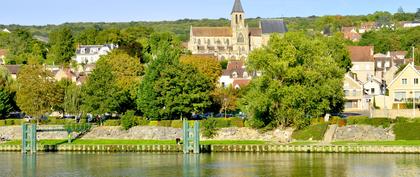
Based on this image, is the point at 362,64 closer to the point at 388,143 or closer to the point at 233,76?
the point at 233,76

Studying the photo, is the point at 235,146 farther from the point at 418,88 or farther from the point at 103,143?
the point at 418,88

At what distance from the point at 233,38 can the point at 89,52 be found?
35.5 meters

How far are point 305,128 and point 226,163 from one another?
598 inches

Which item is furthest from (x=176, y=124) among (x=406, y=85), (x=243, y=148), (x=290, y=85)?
(x=406, y=85)

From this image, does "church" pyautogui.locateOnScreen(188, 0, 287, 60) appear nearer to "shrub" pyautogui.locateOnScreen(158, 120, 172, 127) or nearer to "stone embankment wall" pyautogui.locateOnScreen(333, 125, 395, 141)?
"shrub" pyautogui.locateOnScreen(158, 120, 172, 127)

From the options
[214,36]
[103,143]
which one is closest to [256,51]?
[103,143]

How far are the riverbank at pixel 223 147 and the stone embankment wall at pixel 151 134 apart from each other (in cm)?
195

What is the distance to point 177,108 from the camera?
8725cm

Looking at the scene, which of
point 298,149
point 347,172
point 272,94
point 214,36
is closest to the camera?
→ point 347,172

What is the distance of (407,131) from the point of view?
250 feet

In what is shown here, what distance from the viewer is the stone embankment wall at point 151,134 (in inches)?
3152

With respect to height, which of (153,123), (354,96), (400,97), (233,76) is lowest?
(153,123)

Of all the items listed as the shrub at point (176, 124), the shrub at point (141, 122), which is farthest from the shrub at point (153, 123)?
the shrub at point (176, 124)

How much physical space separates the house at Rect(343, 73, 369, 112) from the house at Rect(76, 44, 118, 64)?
67.6 metres
